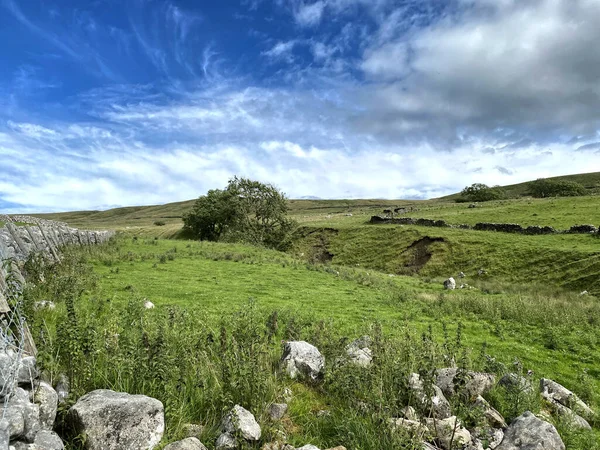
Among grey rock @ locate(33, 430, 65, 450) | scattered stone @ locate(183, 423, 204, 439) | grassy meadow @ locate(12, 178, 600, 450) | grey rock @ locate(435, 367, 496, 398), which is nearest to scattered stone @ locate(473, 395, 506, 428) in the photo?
grassy meadow @ locate(12, 178, 600, 450)

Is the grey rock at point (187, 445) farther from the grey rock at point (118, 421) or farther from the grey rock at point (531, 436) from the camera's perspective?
the grey rock at point (531, 436)

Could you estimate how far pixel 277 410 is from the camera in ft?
22.9

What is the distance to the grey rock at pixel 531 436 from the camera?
6453 millimetres

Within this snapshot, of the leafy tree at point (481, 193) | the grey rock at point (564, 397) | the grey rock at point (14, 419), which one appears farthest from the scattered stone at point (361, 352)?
the leafy tree at point (481, 193)

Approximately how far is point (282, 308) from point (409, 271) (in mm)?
28925

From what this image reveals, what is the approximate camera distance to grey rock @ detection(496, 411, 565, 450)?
645cm

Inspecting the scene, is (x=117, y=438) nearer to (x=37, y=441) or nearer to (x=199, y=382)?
(x=37, y=441)

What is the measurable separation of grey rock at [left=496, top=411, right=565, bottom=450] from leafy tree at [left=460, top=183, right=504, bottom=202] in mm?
100139

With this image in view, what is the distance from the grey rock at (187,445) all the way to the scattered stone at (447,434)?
12.5 ft

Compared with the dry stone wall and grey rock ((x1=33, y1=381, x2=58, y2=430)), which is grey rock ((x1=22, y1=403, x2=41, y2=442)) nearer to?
grey rock ((x1=33, y1=381, x2=58, y2=430))

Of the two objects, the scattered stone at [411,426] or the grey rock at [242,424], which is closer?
the grey rock at [242,424]

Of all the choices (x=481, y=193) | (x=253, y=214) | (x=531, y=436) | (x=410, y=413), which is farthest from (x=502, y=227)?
(x=481, y=193)

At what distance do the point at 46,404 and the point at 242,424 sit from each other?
2.76m

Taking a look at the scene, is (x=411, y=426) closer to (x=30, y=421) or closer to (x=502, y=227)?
(x=30, y=421)
